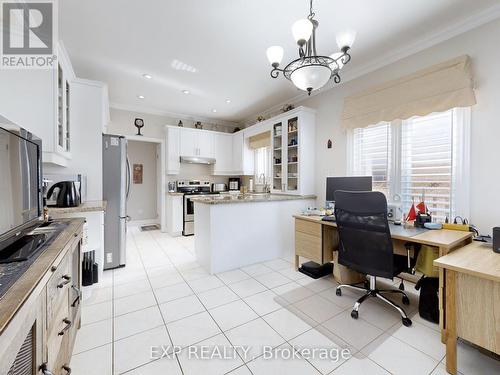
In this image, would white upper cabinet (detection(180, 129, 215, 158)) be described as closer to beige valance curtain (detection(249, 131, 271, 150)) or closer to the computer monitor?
beige valance curtain (detection(249, 131, 271, 150))

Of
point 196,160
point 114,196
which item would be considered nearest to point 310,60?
point 114,196

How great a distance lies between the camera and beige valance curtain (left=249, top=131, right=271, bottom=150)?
4562 mm

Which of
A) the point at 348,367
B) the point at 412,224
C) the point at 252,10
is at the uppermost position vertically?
the point at 252,10

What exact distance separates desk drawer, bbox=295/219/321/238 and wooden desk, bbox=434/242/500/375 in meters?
1.26

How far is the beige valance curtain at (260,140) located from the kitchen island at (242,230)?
1577mm

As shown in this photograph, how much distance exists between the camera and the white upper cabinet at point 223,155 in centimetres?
534

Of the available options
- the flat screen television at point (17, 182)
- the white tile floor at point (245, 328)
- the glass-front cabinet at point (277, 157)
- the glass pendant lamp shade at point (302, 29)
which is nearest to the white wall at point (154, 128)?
the glass-front cabinet at point (277, 157)

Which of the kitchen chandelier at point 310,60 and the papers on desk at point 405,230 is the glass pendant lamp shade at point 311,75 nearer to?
the kitchen chandelier at point 310,60

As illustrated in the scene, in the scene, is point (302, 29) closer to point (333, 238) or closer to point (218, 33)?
point (218, 33)

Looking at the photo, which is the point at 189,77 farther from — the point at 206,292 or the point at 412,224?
the point at 412,224

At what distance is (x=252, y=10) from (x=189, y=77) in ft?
5.23

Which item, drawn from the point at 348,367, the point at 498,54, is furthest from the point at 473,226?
the point at 348,367

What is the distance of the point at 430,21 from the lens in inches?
84.0

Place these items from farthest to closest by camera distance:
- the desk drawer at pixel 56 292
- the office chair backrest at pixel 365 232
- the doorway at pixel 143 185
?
the doorway at pixel 143 185
the office chair backrest at pixel 365 232
the desk drawer at pixel 56 292
